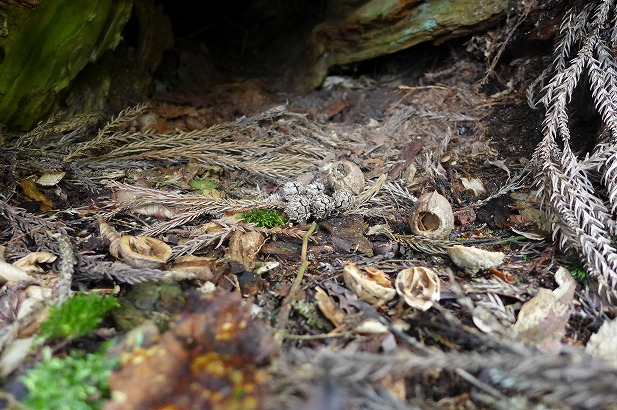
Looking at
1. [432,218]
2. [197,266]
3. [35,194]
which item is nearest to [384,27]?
[432,218]

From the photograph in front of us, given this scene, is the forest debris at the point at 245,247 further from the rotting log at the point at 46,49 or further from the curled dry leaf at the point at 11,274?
the rotting log at the point at 46,49

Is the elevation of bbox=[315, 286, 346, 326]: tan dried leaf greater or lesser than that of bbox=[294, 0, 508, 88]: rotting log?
lesser

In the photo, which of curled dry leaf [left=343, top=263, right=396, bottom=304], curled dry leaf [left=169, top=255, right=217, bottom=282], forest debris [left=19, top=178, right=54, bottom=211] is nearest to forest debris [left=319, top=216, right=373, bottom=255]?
curled dry leaf [left=343, top=263, right=396, bottom=304]

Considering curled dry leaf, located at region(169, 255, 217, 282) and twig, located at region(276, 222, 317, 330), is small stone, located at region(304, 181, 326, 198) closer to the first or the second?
twig, located at region(276, 222, 317, 330)

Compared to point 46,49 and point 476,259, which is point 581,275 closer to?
point 476,259

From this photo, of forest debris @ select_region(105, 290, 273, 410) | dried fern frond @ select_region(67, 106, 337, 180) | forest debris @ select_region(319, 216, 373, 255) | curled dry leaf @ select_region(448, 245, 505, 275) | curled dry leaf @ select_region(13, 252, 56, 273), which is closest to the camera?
forest debris @ select_region(105, 290, 273, 410)

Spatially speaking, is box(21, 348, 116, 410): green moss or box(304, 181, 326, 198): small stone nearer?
box(21, 348, 116, 410): green moss

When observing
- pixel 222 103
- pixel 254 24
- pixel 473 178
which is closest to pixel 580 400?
pixel 473 178
